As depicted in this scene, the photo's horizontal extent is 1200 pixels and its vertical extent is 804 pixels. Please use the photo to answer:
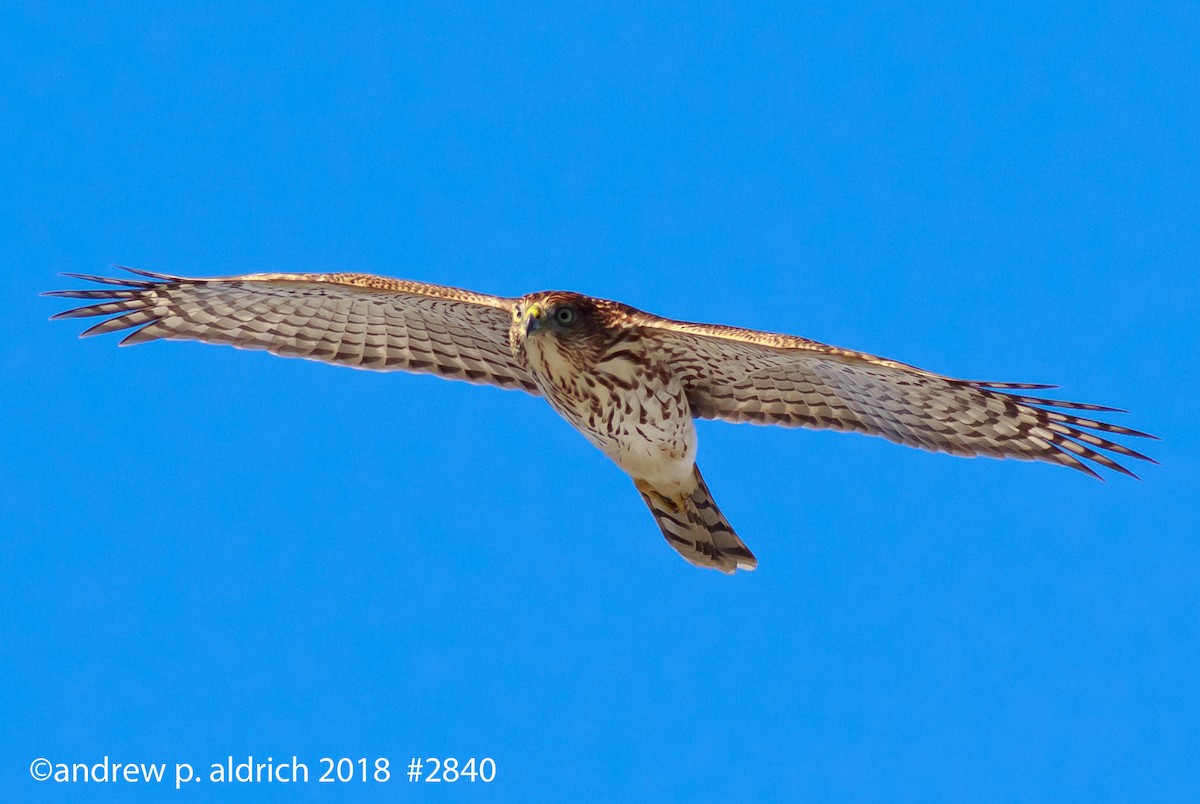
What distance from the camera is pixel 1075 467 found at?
31.8 feet

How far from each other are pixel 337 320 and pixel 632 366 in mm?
2024

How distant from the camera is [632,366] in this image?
389 inches

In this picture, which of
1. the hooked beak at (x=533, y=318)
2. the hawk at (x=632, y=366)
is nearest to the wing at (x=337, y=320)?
the hawk at (x=632, y=366)

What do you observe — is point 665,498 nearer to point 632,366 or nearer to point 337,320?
point 632,366

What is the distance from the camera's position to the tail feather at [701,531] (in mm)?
10812

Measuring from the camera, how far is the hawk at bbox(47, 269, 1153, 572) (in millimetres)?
9680

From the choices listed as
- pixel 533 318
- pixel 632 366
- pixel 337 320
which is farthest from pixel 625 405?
pixel 337 320

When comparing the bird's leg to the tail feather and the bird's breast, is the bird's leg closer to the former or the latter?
the tail feather

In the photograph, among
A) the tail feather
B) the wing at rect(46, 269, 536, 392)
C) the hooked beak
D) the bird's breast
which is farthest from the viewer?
the tail feather

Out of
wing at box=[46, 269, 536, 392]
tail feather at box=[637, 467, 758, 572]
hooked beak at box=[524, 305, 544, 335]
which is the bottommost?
tail feather at box=[637, 467, 758, 572]

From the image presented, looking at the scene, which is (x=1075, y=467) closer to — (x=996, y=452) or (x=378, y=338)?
(x=996, y=452)

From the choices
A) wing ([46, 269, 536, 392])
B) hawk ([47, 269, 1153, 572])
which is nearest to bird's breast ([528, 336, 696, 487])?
hawk ([47, 269, 1153, 572])

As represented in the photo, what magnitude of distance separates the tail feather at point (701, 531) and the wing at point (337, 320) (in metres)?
1.19

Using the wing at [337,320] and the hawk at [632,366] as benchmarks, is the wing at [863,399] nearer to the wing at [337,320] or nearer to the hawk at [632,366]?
the hawk at [632,366]
